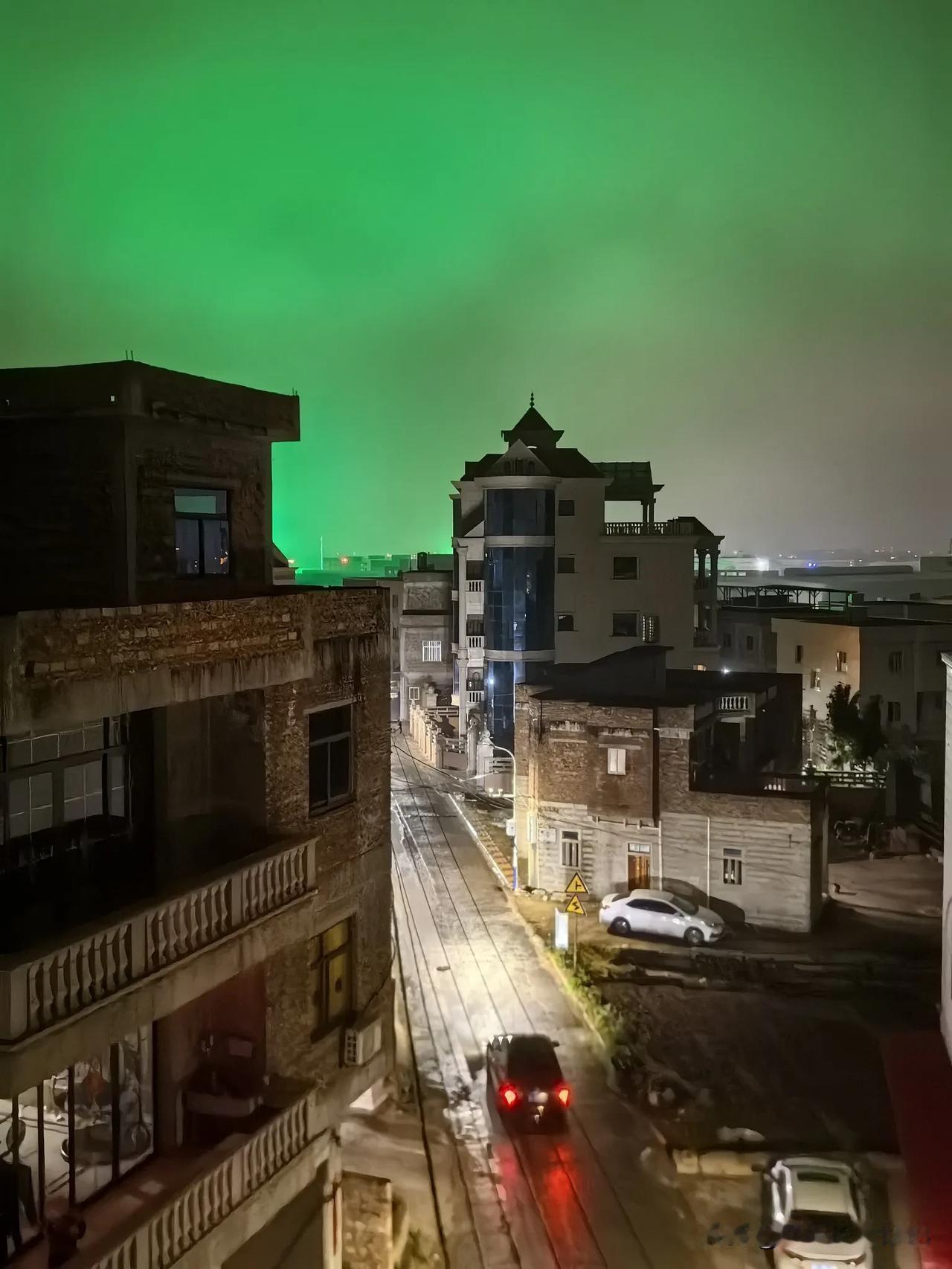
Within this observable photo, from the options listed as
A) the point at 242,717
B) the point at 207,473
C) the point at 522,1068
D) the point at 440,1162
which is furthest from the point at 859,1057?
the point at 207,473

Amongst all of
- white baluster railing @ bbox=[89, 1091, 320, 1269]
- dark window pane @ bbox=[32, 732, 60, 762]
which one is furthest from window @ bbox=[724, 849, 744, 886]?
dark window pane @ bbox=[32, 732, 60, 762]

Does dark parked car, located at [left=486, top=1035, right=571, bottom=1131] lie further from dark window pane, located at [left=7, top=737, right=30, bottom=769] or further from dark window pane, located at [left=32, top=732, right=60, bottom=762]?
dark window pane, located at [left=7, top=737, right=30, bottom=769]

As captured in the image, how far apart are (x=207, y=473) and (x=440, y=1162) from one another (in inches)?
464

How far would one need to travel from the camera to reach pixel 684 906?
25297 millimetres

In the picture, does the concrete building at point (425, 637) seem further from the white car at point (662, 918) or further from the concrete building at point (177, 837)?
the concrete building at point (177, 837)

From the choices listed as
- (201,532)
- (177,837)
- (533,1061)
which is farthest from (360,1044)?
(201,532)

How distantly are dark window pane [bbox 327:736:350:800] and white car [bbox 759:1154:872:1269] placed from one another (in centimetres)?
873

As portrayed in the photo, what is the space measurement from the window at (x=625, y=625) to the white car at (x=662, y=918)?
75.4 feet

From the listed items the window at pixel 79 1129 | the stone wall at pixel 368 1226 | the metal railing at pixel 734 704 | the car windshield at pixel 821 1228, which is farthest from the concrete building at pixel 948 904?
the metal railing at pixel 734 704

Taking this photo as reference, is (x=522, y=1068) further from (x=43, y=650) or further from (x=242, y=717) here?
(x=43, y=650)

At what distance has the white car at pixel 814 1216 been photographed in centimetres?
1248

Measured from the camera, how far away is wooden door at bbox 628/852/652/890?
1075 inches

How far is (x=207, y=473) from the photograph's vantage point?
12805 mm

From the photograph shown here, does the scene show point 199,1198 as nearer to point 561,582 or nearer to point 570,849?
point 570,849
